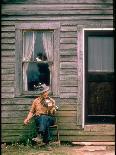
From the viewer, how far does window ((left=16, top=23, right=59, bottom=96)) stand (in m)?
8.15

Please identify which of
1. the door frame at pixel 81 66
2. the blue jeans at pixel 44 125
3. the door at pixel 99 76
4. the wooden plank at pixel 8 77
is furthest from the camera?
the door at pixel 99 76

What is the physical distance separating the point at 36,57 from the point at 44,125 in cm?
168

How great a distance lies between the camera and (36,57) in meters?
8.31

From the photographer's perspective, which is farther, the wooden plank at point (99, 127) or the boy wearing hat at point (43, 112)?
the wooden plank at point (99, 127)

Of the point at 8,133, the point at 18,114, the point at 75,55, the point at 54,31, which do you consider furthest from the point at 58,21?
the point at 8,133

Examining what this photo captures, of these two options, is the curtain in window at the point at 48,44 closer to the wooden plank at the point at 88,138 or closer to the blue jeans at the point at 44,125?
the blue jeans at the point at 44,125

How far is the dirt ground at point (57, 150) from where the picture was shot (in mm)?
7160

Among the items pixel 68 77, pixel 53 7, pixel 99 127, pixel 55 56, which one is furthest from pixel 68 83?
pixel 53 7

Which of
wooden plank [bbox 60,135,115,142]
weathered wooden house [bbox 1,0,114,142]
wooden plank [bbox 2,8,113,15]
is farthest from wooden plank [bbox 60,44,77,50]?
wooden plank [bbox 60,135,115,142]

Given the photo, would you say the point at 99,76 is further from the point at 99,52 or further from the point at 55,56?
the point at 55,56

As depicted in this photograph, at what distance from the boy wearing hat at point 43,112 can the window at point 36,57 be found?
43 cm

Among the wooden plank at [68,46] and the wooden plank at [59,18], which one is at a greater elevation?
the wooden plank at [59,18]

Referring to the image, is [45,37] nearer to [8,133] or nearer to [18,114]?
[18,114]

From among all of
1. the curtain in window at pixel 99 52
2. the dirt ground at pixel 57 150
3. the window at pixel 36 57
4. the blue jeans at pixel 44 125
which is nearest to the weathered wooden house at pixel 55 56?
the window at pixel 36 57
